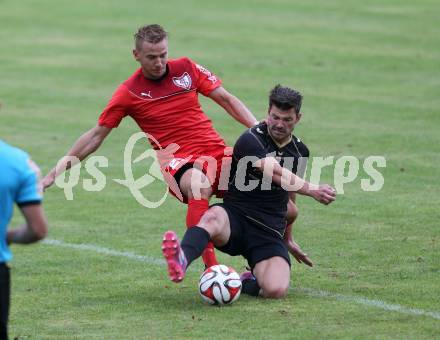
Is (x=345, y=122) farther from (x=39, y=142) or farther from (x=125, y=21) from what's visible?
(x=125, y=21)

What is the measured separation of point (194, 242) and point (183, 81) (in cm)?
193

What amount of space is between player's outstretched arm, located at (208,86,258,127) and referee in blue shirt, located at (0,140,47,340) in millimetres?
4301

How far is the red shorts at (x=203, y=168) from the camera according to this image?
383 inches

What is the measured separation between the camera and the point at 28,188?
19.5 ft

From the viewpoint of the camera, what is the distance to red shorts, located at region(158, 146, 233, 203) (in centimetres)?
973

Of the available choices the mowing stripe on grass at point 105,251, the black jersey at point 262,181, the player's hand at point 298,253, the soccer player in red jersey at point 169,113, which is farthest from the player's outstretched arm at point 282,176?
the mowing stripe on grass at point 105,251

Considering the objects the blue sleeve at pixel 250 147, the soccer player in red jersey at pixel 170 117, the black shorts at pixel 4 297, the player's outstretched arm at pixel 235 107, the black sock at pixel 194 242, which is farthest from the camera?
the player's outstretched arm at pixel 235 107

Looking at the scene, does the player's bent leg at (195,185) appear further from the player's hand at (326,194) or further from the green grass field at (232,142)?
the player's hand at (326,194)

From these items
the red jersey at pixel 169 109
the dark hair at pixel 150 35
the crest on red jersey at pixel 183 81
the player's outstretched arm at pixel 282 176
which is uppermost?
the dark hair at pixel 150 35

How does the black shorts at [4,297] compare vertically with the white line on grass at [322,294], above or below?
above

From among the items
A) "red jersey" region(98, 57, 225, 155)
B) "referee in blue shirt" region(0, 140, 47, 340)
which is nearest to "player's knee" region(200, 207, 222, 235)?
"red jersey" region(98, 57, 225, 155)

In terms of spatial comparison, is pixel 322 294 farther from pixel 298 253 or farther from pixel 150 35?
pixel 150 35

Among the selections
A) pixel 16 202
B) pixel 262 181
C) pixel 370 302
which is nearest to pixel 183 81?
pixel 262 181

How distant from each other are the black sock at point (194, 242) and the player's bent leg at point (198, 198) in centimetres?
41
